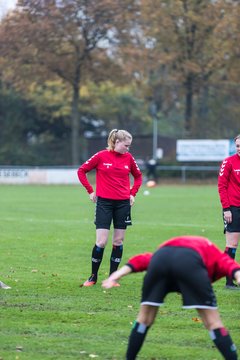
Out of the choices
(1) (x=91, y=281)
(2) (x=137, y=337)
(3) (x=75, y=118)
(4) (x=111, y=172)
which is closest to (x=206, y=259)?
(2) (x=137, y=337)

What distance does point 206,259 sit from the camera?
6.36 m

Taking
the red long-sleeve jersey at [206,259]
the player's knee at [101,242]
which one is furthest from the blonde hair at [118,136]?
the red long-sleeve jersey at [206,259]

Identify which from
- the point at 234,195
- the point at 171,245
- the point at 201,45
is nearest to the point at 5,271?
the point at 234,195

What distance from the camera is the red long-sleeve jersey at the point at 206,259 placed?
6.35 m

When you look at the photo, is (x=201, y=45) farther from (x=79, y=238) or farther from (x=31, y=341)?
(x=31, y=341)

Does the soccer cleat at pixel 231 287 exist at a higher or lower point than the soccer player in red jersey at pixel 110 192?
lower

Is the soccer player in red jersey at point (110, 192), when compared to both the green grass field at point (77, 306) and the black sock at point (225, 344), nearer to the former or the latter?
the green grass field at point (77, 306)

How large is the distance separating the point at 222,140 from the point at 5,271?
40.2 metres

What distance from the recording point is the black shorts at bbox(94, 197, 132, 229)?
1152 centimetres

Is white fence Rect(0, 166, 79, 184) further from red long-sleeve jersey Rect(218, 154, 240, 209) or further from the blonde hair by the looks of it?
red long-sleeve jersey Rect(218, 154, 240, 209)

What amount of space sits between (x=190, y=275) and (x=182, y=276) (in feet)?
0.20

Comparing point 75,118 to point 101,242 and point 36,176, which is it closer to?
point 36,176

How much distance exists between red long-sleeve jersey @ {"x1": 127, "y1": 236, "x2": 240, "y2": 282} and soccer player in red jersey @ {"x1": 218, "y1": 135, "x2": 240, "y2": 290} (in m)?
4.85

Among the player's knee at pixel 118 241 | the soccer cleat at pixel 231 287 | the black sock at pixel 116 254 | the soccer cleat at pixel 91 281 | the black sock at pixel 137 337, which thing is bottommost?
the soccer cleat at pixel 231 287
